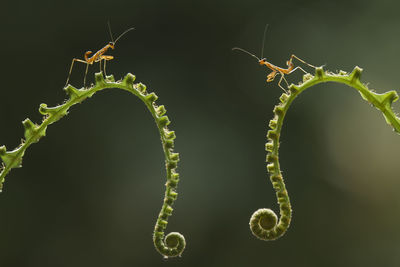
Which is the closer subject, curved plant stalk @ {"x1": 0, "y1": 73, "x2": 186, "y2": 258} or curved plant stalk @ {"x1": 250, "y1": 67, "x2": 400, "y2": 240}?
curved plant stalk @ {"x1": 250, "y1": 67, "x2": 400, "y2": 240}

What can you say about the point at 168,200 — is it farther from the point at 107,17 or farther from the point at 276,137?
the point at 107,17

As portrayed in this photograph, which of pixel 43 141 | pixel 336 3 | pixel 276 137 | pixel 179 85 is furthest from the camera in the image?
pixel 336 3

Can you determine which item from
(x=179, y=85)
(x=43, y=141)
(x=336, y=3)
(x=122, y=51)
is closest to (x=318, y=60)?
(x=336, y=3)

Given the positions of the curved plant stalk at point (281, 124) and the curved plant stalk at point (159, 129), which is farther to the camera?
the curved plant stalk at point (159, 129)
